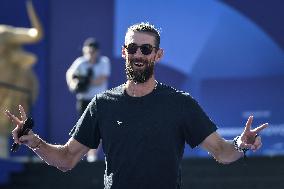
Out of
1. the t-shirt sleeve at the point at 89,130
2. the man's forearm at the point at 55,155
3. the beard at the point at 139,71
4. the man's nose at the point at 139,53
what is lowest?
the man's forearm at the point at 55,155

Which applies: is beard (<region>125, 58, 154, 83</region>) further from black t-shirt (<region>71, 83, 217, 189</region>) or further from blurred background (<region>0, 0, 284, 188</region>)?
blurred background (<region>0, 0, 284, 188</region>)

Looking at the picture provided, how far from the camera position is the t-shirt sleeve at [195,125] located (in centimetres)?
448

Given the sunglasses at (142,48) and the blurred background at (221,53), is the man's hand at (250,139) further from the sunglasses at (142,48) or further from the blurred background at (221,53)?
the blurred background at (221,53)

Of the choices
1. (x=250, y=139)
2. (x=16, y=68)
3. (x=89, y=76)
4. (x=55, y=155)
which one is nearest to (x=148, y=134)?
(x=250, y=139)

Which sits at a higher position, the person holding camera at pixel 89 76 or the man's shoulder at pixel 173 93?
the person holding camera at pixel 89 76

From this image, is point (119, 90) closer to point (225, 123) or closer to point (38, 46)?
point (225, 123)

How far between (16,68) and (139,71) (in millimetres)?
8354

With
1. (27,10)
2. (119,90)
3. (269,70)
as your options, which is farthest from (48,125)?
(119,90)

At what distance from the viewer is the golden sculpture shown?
39.9ft

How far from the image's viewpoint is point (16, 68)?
1256 cm

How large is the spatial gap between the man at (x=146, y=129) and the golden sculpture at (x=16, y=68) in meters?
7.42

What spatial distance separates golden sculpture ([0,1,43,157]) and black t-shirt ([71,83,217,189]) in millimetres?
7474

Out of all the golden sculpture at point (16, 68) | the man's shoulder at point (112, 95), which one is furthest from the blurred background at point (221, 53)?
the man's shoulder at point (112, 95)

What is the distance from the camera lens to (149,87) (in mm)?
4559
